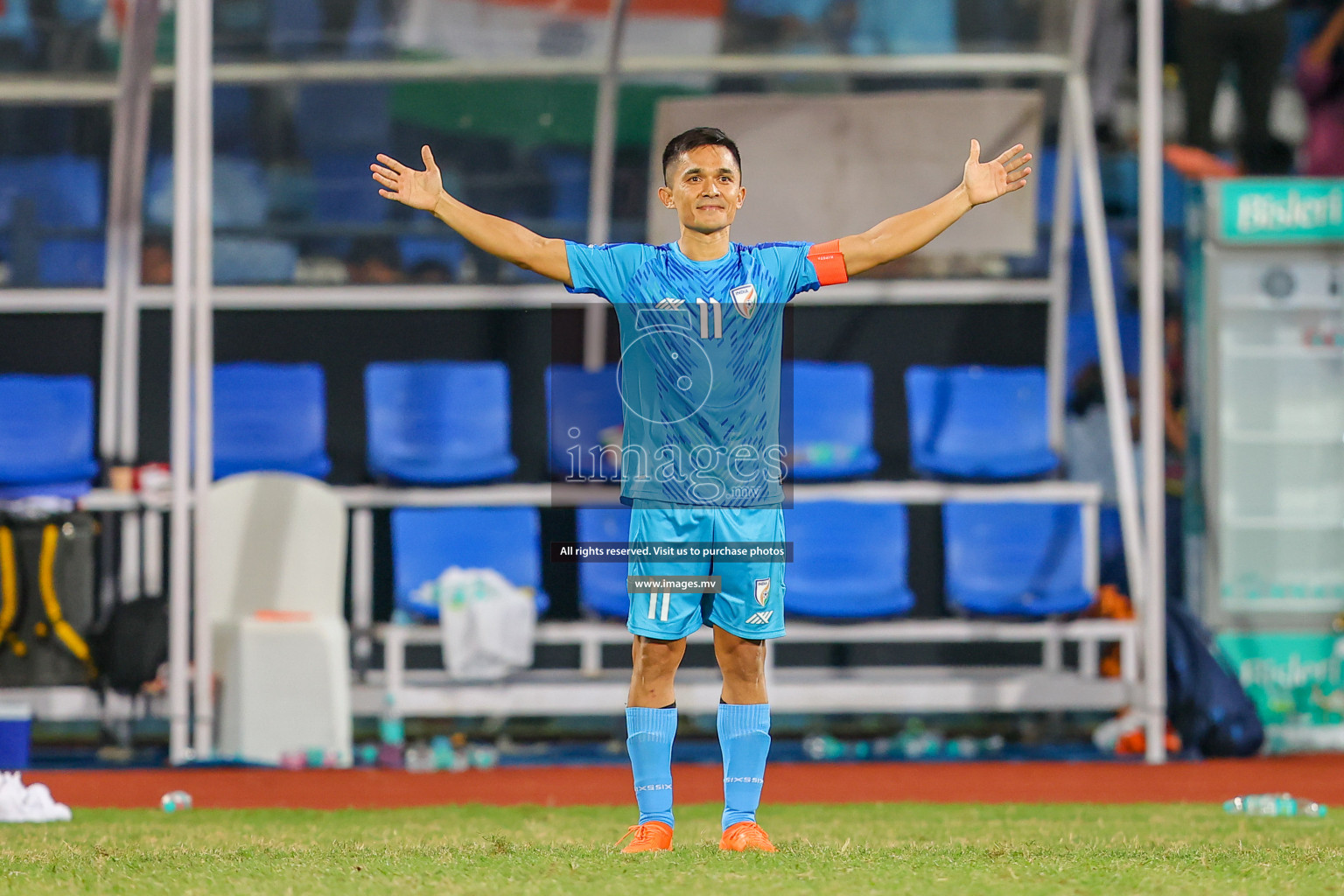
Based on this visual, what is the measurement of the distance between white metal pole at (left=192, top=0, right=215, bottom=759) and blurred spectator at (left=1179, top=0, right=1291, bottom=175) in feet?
16.4

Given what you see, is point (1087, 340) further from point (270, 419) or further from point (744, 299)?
point (744, 299)

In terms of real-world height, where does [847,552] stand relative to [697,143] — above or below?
below

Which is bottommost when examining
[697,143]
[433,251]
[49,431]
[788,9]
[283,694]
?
[283,694]

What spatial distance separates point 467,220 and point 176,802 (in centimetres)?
307

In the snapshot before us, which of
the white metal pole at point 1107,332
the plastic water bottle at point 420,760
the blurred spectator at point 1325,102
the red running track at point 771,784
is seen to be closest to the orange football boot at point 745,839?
the red running track at point 771,784

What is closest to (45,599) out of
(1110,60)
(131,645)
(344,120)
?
(131,645)

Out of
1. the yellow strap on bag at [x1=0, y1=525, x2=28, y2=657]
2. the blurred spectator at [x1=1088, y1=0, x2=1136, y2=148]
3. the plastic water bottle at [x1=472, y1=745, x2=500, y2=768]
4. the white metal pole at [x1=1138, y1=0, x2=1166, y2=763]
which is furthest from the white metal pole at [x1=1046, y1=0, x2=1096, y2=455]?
the yellow strap on bag at [x1=0, y1=525, x2=28, y2=657]

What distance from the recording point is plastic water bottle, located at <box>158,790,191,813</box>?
5.88 metres

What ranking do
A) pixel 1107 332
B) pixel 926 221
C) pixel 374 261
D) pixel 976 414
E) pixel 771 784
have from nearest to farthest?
pixel 926 221 → pixel 771 784 → pixel 1107 332 → pixel 976 414 → pixel 374 261

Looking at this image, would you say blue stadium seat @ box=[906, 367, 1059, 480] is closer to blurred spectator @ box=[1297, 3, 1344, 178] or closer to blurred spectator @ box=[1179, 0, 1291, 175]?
blurred spectator @ box=[1179, 0, 1291, 175]

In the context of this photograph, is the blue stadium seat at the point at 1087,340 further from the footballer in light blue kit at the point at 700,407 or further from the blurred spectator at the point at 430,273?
the footballer in light blue kit at the point at 700,407

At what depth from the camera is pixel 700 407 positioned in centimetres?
381

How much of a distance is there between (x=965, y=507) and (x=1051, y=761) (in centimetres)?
144

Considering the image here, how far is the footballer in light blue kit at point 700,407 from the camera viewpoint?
374 centimetres
